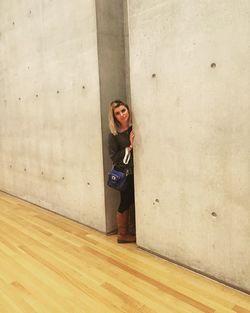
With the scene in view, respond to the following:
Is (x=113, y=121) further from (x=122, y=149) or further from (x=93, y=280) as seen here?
(x=93, y=280)

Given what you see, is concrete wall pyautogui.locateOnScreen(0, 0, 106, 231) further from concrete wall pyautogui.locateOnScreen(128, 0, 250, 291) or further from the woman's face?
concrete wall pyautogui.locateOnScreen(128, 0, 250, 291)

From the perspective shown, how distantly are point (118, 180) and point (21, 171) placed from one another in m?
2.33

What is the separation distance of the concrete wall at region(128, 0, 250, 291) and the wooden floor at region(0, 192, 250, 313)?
0.18 metres

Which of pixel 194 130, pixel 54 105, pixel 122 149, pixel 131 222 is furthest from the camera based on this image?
pixel 54 105

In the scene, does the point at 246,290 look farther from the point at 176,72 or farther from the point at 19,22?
the point at 19,22

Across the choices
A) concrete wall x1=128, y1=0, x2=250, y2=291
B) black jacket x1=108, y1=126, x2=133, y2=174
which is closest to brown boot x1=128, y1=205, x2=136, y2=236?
concrete wall x1=128, y1=0, x2=250, y2=291

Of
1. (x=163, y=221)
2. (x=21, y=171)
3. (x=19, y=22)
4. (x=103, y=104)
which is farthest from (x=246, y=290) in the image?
(x=19, y=22)

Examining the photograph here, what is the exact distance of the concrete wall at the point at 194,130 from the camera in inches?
78.9

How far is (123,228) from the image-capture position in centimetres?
304

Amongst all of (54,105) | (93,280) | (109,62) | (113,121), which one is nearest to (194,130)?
(113,121)

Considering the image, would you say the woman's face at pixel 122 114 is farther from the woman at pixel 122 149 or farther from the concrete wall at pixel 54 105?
the concrete wall at pixel 54 105

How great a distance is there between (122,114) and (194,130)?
0.80 meters

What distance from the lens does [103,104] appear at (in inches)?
120

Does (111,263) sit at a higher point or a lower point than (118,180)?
lower
